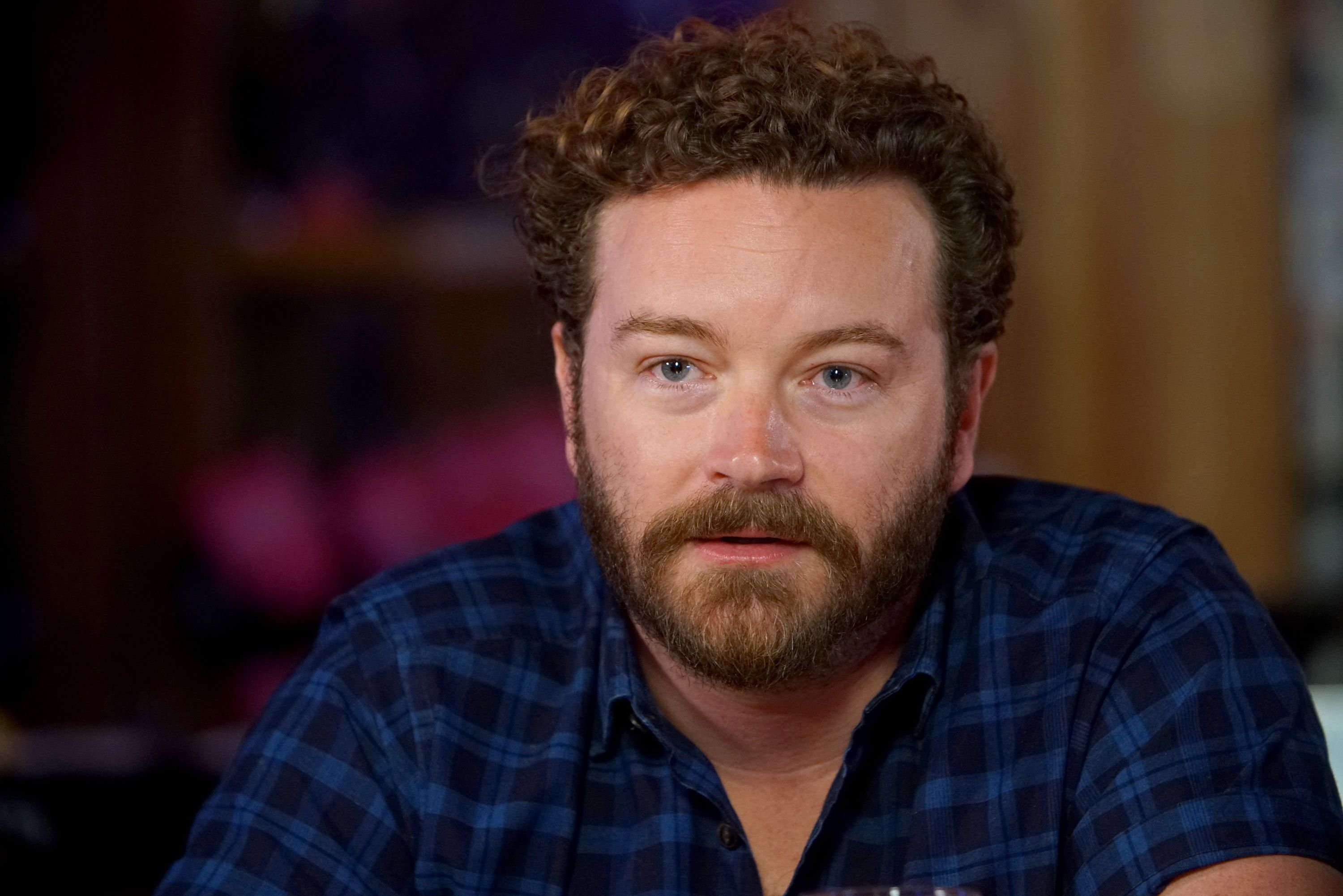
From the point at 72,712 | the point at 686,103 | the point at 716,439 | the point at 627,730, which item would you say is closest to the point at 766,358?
the point at 716,439

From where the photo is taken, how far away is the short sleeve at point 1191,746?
105cm

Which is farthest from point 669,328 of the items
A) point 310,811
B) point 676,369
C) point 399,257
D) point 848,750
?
point 399,257

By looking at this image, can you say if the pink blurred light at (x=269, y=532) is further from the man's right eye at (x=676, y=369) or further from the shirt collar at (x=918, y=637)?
the man's right eye at (x=676, y=369)

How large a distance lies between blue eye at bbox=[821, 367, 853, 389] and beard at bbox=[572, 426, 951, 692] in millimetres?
97

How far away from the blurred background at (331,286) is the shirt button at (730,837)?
54.0 inches

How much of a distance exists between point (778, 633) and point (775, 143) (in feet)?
1.28

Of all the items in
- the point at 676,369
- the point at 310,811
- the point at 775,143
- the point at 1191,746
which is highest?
the point at 775,143

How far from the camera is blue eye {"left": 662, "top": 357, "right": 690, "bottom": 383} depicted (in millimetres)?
1192

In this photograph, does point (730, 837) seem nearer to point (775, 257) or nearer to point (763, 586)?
point (763, 586)

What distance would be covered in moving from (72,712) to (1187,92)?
2.11 meters

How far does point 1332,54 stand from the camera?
2512 millimetres

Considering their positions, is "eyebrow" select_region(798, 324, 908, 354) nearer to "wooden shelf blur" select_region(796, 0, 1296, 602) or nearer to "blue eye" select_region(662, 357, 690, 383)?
"blue eye" select_region(662, 357, 690, 383)

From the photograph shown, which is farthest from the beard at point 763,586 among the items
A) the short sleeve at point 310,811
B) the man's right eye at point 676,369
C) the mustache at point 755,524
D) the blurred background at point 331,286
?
the blurred background at point 331,286

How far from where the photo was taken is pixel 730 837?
1.22m
